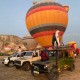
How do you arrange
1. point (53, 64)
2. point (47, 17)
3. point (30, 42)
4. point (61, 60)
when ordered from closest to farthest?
1. point (53, 64)
2. point (61, 60)
3. point (47, 17)
4. point (30, 42)

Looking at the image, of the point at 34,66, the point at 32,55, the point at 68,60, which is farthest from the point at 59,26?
the point at 34,66

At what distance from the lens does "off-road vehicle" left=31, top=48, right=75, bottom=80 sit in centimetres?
1440

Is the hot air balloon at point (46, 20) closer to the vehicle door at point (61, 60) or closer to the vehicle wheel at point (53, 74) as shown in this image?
the vehicle door at point (61, 60)

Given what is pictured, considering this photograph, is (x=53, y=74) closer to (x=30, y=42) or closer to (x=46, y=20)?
(x=46, y=20)

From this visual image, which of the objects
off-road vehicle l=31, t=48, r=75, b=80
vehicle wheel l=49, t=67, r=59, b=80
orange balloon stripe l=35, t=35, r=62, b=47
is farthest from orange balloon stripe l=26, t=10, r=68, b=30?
vehicle wheel l=49, t=67, r=59, b=80

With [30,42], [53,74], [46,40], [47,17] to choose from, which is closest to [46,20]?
[47,17]

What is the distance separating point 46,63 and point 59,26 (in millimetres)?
18429

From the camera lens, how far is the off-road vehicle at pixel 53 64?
47.2ft

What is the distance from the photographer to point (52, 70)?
14438 millimetres

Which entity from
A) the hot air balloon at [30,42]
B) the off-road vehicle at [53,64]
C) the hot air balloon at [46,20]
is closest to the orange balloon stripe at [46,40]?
the hot air balloon at [46,20]

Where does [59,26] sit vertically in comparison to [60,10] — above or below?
below

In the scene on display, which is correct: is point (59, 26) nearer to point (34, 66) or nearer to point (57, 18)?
point (57, 18)

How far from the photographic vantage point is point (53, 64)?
14820 millimetres

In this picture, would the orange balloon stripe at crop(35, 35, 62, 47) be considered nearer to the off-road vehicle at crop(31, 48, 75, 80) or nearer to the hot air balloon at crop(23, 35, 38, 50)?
the off-road vehicle at crop(31, 48, 75, 80)
